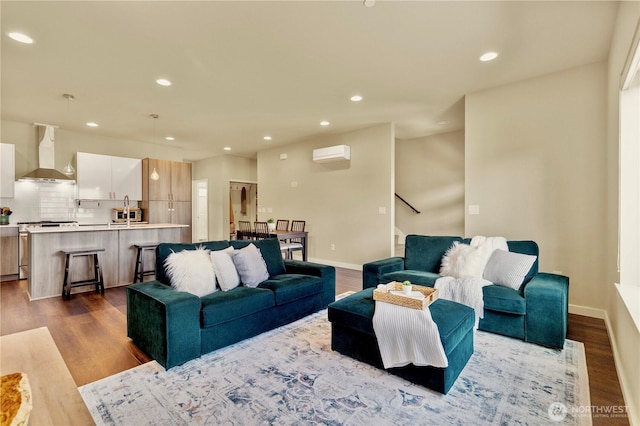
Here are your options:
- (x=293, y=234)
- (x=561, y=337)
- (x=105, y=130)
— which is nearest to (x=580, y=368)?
(x=561, y=337)

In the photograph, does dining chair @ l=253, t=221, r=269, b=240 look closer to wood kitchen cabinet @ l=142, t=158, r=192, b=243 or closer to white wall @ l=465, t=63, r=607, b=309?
wood kitchen cabinet @ l=142, t=158, r=192, b=243

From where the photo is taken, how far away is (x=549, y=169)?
3672 millimetres

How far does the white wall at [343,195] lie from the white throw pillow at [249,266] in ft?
10.1

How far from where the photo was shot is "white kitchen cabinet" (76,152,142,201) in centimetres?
620

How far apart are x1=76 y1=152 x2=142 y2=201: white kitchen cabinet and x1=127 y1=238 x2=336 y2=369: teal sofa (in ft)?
15.8

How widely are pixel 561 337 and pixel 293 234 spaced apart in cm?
425

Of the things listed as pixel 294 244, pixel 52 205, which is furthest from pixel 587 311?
pixel 52 205

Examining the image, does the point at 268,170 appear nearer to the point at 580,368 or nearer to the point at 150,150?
the point at 150,150

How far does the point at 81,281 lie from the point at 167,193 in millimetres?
3325

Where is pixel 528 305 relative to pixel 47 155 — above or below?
below

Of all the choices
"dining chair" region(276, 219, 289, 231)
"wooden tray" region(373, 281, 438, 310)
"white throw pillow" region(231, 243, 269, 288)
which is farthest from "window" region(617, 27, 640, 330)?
"dining chair" region(276, 219, 289, 231)

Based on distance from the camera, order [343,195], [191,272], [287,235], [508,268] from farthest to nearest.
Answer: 1. [343,195]
2. [287,235]
3. [508,268]
4. [191,272]

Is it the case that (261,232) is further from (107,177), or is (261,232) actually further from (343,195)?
(107,177)

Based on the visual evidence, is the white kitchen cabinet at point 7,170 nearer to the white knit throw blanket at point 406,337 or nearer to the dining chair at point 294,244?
the dining chair at point 294,244
